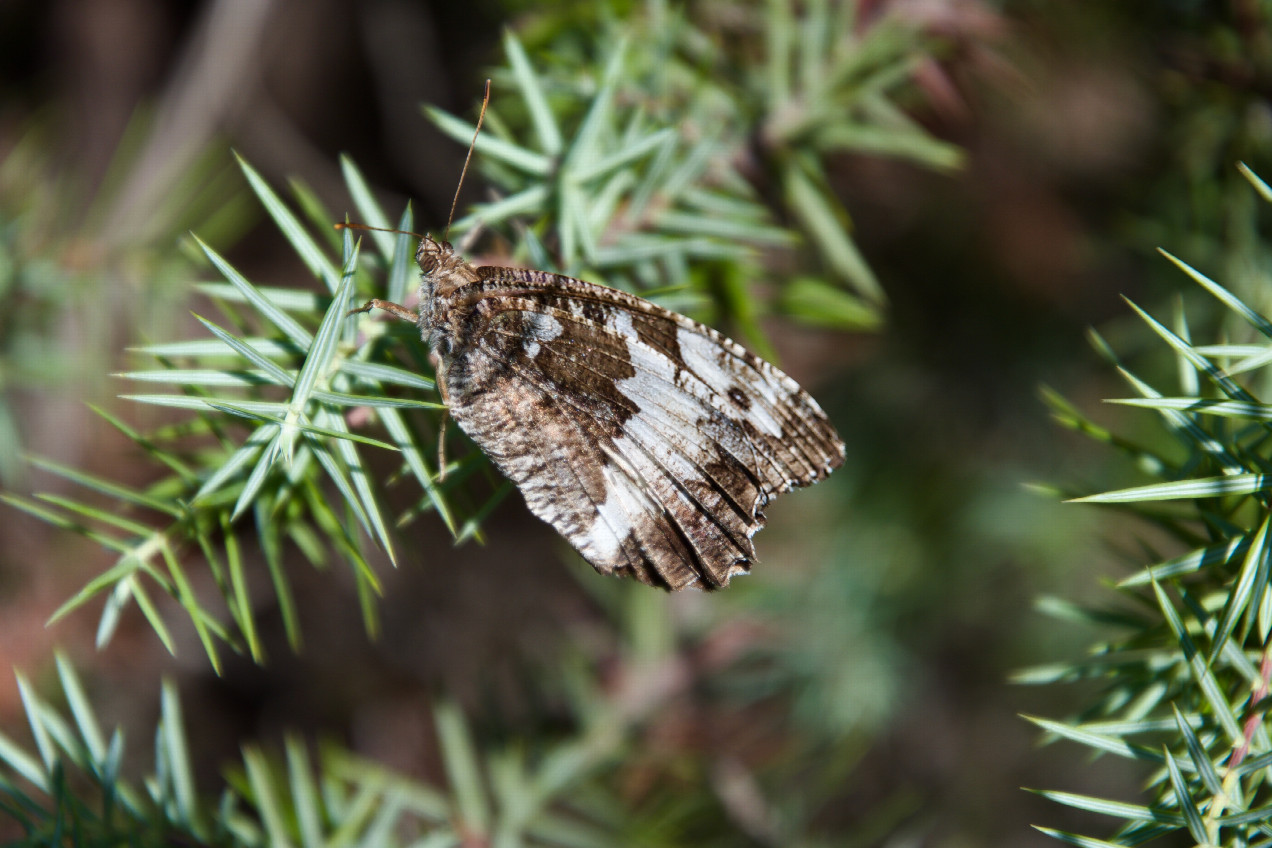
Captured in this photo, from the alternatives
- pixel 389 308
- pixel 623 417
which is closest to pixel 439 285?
pixel 389 308

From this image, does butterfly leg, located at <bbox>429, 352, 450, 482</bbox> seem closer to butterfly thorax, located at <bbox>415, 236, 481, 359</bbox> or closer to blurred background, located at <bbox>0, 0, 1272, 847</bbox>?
butterfly thorax, located at <bbox>415, 236, 481, 359</bbox>

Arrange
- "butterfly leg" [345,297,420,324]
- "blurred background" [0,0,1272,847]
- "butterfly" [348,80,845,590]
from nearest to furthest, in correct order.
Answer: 1. "butterfly leg" [345,297,420,324]
2. "butterfly" [348,80,845,590]
3. "blurred background" [0,0,1272,847]

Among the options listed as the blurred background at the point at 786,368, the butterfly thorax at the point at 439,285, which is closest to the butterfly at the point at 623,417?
the butterfly thorax at the point at 439,285

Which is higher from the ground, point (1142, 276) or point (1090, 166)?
point (1090, 166)

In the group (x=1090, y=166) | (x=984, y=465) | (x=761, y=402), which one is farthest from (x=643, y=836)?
(x=1090, y=166)

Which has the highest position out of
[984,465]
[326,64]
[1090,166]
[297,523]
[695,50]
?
[326,64]

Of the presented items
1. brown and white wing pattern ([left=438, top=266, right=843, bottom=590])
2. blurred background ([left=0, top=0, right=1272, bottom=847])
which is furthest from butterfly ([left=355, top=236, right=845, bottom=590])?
blurred background ([left=0, top=0, right=1272, bottom=847])

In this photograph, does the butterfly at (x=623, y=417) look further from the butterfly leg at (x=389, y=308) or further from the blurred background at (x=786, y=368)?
the blurred background at (x=786, y=368)

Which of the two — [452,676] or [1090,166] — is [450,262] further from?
[1090,166]
